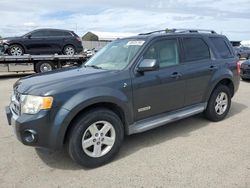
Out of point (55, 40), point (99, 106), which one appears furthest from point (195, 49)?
point (55, 40)

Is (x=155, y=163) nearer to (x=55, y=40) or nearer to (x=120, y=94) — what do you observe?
(x=120, y=94)

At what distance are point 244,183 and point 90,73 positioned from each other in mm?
2501

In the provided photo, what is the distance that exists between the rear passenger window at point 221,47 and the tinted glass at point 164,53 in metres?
1.26

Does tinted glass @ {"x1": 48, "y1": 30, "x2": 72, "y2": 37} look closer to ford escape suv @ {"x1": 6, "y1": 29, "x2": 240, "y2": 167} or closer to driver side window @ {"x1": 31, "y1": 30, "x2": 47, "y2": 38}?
driver side window @ {"x1": 31, "y1": 30, "x2": 47, "y2": 38}

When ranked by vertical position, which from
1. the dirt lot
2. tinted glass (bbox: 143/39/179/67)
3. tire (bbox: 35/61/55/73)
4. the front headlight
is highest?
tinted glass (bbox: 143/39/179/67)

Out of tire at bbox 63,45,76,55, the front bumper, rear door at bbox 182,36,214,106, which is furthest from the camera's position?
tire at bbox 63,45,76,55

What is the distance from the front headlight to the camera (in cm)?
348

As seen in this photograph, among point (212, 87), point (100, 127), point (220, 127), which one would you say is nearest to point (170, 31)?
point (212, 87)

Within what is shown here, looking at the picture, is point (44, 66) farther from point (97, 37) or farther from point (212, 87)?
point (97, 37)

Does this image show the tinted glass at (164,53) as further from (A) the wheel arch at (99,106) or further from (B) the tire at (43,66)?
(B) the tire at (43,66)

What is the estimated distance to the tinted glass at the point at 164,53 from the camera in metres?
4.61

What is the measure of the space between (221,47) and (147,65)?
246 centimetres

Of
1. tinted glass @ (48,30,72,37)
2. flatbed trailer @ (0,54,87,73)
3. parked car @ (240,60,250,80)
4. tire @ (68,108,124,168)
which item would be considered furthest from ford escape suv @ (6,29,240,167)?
tinted glass @ (48,30,72,37)

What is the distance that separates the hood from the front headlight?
2.6 inches
